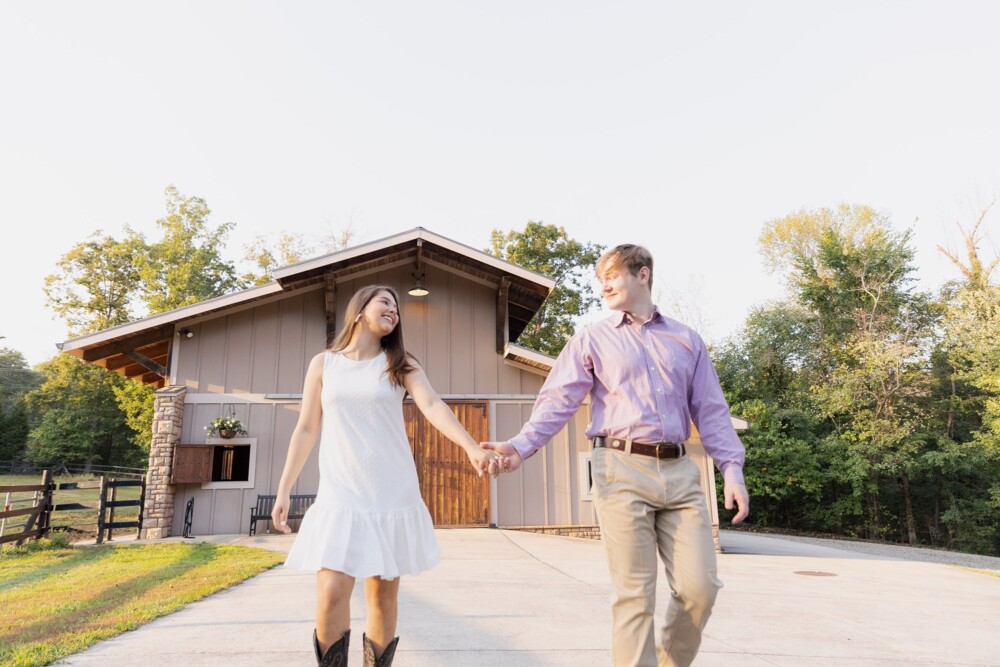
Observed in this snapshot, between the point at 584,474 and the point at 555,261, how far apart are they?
1729 cm

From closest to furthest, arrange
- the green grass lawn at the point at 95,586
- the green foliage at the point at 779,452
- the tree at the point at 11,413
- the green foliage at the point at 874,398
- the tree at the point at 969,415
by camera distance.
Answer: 1. the green grass lawn at the point at 95,586
2. the tree at the point at 969,415
3. the green foliage at the point at 874,398
4. the green foliage at the point at 779,452
5. the tree at the point at 11,413

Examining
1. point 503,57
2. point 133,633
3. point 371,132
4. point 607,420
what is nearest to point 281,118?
point 371,132

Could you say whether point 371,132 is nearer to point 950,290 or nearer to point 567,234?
point 567,234

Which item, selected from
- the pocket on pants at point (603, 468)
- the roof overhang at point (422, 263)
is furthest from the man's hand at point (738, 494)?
the roof overhang at point (422, 263)

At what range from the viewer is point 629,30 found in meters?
13.0

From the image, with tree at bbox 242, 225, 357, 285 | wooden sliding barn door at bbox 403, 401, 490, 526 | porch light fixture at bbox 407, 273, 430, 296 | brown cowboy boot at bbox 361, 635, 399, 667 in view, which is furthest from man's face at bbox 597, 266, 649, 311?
tree at bbox 242, 225, 357, 285

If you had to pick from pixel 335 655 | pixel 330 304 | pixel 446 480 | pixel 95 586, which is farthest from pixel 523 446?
pixel 330 304

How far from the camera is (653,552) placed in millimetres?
2406

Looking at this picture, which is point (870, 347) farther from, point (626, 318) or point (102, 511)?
point (102, 511)

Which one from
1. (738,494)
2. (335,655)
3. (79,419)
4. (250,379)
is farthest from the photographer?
(79,419)

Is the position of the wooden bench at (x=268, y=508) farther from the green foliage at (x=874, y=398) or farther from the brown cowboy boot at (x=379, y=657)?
the green foliage at (x=874, y=398)

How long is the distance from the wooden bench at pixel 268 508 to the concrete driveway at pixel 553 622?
3.93 m

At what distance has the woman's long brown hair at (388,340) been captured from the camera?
8.91ft

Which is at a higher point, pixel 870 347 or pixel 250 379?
pixel 870 347
